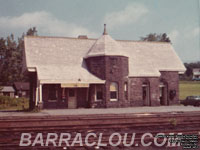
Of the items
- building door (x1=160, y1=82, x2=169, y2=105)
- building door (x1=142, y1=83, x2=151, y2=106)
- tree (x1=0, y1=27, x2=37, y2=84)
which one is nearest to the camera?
building door (x1=142, y1=83, x2=151, y2=106)

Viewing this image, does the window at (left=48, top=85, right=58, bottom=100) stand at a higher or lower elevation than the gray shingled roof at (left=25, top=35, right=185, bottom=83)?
lower

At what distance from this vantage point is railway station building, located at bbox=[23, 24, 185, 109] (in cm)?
2459

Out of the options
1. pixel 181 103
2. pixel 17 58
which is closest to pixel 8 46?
pixel 17 58

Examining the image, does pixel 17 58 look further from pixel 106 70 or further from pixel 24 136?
pixel 24 136

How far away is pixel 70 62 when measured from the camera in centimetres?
2666

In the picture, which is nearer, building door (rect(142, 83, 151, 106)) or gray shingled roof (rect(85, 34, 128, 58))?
gray shingled roof (rect(85, 34, 128, 58))

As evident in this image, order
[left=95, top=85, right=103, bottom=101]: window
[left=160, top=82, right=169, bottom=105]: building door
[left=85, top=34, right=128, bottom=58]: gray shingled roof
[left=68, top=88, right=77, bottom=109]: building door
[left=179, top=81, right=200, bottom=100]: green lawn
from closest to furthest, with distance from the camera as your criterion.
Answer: [left=68, top=88, right=77, bottom=109]: building door < [left=95, top=85, right=103, bottom=101]: window < [left=85, top=34, right=128, bottom=58]: gray shingled roof < [left=160, top=82, right=169, bottom=105]: building door < [left=179, top=81, right=200, bottom=100]: green lawn

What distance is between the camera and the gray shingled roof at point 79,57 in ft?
82.2

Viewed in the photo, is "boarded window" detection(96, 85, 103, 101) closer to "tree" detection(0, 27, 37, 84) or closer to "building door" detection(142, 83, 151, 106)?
"building door" detection(142, 83, 151, 106)

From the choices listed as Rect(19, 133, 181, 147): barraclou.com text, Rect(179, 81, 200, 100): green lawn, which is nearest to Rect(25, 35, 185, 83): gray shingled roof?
Rect(179, 81, 200, 100): green lawn

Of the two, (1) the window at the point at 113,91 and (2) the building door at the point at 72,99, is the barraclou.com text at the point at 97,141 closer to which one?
(2) the building door at the point at 72,99

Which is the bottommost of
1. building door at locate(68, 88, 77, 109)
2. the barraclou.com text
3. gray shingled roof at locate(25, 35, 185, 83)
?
the barraclou.com text

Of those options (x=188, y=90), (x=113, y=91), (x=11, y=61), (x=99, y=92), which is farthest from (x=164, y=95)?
(x=11, y=61)

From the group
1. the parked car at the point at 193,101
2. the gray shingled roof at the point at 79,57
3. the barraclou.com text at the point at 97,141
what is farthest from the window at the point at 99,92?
the barraclou.com text at the point at 97,141
